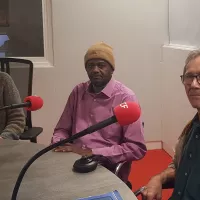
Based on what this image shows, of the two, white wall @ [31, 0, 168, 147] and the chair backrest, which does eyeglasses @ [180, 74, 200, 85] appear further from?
white wall @ [31, 0, 168, 147]

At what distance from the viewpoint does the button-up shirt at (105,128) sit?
1766mm

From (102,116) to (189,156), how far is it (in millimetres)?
743

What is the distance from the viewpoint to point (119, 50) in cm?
363

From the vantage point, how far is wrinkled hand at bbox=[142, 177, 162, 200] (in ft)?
4.34

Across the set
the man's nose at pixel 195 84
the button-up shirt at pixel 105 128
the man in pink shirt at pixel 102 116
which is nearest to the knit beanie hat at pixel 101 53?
the man in pink shirt at pixel 102 116

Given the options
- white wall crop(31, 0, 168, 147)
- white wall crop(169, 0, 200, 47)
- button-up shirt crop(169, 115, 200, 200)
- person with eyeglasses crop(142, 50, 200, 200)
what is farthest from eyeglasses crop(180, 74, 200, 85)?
white wall crop(31, 0, 168, 147)

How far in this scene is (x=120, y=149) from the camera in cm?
176

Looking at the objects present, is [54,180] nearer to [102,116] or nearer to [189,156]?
[189,156]

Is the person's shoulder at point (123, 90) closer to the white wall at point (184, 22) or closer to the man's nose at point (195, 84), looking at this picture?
the man's nose at point (195, 84)

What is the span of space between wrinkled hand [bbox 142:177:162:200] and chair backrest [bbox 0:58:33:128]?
54.8 inches

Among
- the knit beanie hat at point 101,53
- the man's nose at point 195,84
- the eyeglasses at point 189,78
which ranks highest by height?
the knit beanie hat at point 101,53

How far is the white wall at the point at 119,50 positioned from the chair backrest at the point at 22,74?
30 centimetres

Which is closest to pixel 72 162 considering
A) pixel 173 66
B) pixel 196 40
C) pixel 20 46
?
pixel 196 40

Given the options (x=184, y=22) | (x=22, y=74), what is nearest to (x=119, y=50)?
(x=184, y=22)
